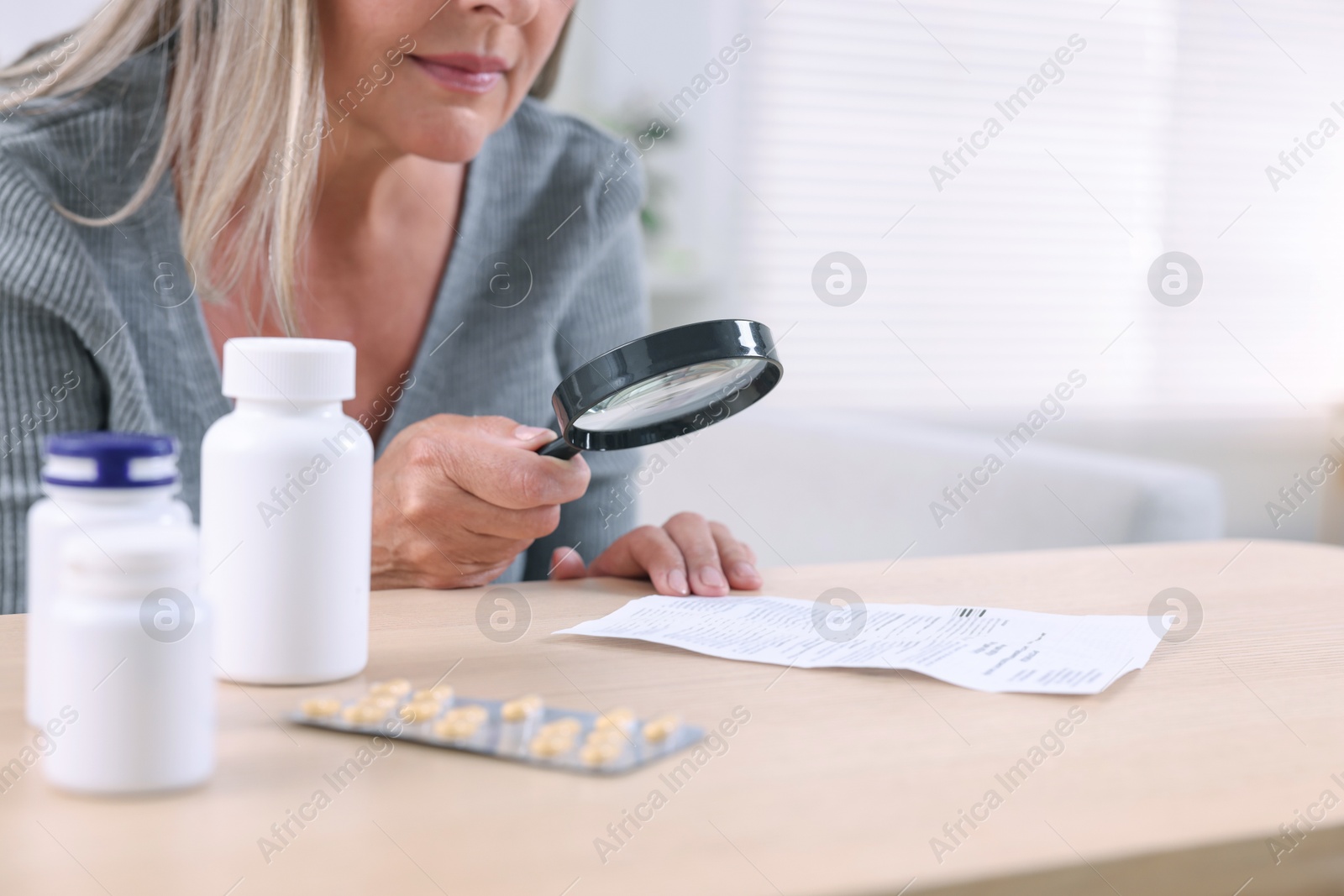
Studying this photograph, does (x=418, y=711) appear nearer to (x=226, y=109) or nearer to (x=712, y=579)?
(x=712, y=579)

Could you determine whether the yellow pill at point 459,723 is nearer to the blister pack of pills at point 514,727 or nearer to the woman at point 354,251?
the blister pack of pills at point 514,727

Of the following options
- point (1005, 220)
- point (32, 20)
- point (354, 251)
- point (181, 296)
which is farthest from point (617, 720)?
point (1005, 220)

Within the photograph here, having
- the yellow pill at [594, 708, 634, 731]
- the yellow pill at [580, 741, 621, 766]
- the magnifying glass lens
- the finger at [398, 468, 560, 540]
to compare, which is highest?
the magnifying glass lens

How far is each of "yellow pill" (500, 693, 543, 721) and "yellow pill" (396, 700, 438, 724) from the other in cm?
3

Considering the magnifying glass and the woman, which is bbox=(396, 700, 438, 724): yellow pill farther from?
the woman

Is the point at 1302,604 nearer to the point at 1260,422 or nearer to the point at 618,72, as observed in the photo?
the point at 618,72

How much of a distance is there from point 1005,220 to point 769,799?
2.96 metres

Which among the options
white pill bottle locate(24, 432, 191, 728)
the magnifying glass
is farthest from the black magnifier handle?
white pill bottle locate(24, 432, 191, 728)

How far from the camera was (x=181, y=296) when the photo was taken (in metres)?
1.15

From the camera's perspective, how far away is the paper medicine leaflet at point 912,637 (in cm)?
67

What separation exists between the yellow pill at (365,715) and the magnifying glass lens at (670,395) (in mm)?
206

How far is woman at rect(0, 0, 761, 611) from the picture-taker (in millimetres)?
940

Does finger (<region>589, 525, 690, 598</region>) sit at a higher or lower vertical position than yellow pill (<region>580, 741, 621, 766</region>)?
lower

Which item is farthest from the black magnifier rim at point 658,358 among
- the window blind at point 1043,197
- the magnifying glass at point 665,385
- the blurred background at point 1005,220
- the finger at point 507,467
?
the window blind at point 1043,197
